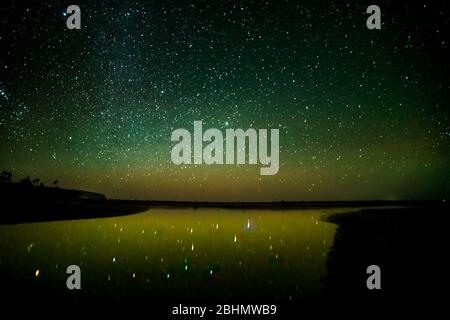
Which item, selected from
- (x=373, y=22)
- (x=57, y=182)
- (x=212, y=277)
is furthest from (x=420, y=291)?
(x=57, y=182)

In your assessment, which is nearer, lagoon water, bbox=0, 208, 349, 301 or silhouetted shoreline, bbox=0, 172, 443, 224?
lagoon water, bbox=0, 208, 349, 301

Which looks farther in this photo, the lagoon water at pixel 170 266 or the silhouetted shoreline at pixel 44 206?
the silhouetted shoreline at pixel 44 206

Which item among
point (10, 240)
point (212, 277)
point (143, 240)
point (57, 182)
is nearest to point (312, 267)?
point (212, 277)

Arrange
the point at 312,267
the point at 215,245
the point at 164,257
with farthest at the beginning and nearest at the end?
the point at 215,245, the point at 164,257, the point at 312,267

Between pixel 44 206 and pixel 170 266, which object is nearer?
pixel 170 266

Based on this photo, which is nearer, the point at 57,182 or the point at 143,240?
the point at 143,240

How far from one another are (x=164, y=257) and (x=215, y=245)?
390 cm

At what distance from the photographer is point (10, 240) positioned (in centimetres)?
1797
